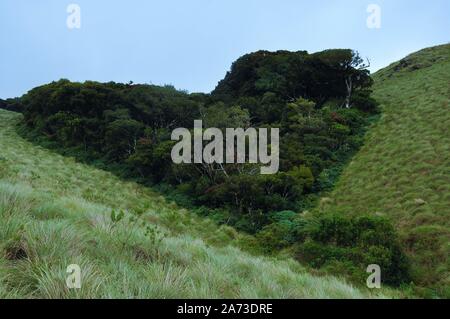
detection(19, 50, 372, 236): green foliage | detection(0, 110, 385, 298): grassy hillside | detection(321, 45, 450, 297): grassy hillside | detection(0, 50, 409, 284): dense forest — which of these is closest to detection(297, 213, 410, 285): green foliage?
detection(0, 50, 409, 284): dense forest

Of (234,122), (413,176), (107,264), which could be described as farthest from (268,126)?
(107,264)

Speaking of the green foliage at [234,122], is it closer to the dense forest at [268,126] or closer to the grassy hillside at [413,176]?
the dense forest at [268,126]

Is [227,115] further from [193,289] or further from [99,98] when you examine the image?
[193,289]

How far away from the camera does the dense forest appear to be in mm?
13226

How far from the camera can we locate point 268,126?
93.5ft

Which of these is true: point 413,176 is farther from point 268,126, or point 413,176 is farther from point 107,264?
point 107,264

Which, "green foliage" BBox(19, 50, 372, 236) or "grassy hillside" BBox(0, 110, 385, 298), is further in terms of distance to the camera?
"green foliage" BBox(19, 50, 372, 236)

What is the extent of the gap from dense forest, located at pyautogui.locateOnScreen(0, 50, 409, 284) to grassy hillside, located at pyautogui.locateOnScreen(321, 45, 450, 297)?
1.01m

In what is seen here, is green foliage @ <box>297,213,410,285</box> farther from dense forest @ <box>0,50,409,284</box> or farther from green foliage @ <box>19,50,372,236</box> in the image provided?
green foliage @ <box>19,50,372,236</box>

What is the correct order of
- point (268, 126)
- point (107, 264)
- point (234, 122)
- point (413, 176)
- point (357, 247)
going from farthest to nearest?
point (268, 126) → point (234, 122) → point (413, 176) → point (357, 247) → point (107, 264)

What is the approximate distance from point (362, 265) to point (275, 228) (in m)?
5.77

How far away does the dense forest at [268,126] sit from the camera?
13226 millimetres

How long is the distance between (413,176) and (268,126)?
11.5 meters
